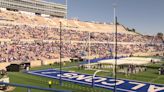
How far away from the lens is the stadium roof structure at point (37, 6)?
341ft

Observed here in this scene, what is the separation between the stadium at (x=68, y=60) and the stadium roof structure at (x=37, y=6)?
12.8 inches

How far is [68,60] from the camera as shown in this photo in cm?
5625

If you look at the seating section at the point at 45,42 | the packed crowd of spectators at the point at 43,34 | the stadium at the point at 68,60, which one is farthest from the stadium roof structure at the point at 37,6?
the packed crowd of spectators at the point at 43,34

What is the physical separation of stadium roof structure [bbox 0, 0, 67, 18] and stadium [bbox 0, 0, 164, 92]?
33 cm

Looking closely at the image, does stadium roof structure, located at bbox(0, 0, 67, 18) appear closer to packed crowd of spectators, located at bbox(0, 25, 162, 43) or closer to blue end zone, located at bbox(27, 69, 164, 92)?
packed crowd of spectators, located at bbox(0, 25, 162, 43)

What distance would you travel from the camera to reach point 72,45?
69.2 m

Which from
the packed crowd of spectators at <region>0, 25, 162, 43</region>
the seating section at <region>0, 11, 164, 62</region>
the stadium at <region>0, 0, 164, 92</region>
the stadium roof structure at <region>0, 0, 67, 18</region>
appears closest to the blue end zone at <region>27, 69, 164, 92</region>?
the stadium at <region>0, 0, 164, 92</region>

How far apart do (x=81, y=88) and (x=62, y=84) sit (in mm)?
2900

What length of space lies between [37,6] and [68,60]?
63.0 meters

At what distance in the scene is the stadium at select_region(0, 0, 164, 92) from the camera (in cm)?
3155

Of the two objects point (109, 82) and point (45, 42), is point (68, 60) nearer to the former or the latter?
point (45, 42)

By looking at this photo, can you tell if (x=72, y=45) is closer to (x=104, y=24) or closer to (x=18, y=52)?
(x=18, y=52)

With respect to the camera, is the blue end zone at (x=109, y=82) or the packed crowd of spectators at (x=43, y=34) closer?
the blue end zone at (x=109, y=82)

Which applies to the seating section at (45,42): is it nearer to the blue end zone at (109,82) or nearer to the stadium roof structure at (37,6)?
the blue end zone at (109,82)
